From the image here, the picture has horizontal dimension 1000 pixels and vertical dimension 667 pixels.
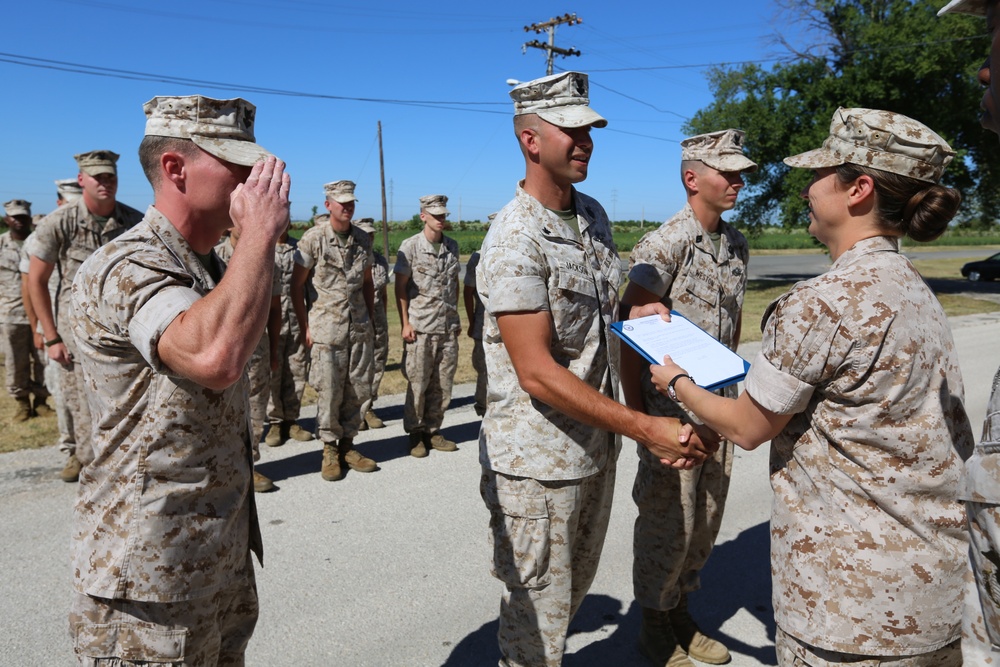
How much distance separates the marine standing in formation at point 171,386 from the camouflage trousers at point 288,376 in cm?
431

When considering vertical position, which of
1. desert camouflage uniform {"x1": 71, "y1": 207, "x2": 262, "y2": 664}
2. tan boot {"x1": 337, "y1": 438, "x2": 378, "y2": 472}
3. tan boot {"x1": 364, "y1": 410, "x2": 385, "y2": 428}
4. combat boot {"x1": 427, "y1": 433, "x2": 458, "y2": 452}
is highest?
desert camouflage uniform {"x1": 71, "y1": 207, "x2": 262, "y2": 664}

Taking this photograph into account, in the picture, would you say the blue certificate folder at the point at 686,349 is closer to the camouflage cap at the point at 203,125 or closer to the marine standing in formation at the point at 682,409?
the marine standing in formation at the point at 682,409

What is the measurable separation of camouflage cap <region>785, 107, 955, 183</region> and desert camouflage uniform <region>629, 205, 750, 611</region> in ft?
4.36

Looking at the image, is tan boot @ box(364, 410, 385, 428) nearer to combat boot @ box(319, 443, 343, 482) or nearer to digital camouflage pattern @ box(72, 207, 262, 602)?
combat boot @ box(319, 443, 343, 482)

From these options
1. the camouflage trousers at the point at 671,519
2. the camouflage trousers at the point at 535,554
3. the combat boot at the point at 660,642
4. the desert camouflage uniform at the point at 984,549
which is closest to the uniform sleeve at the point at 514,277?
the camouflage trousers at the point at 535,554

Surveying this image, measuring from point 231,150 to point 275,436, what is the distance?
16.8 feet

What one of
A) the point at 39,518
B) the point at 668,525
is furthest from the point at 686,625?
the point at 39,518

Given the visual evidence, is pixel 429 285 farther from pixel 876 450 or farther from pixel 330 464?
pixel 876 450

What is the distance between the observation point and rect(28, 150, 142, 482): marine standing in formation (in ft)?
17.1

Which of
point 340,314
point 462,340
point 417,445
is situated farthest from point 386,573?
point 462,340

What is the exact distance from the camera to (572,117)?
2639 millimetres

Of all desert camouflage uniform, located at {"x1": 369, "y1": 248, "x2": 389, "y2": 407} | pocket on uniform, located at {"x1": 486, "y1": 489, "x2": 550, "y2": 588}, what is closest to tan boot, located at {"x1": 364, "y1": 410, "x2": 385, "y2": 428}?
desert camouflage uniform, located at {"x1": 369, "y1": 248, "x2": 389, "y2": 407}

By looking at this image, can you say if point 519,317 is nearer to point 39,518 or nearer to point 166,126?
point 166,126

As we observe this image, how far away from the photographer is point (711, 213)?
360 centimetres
